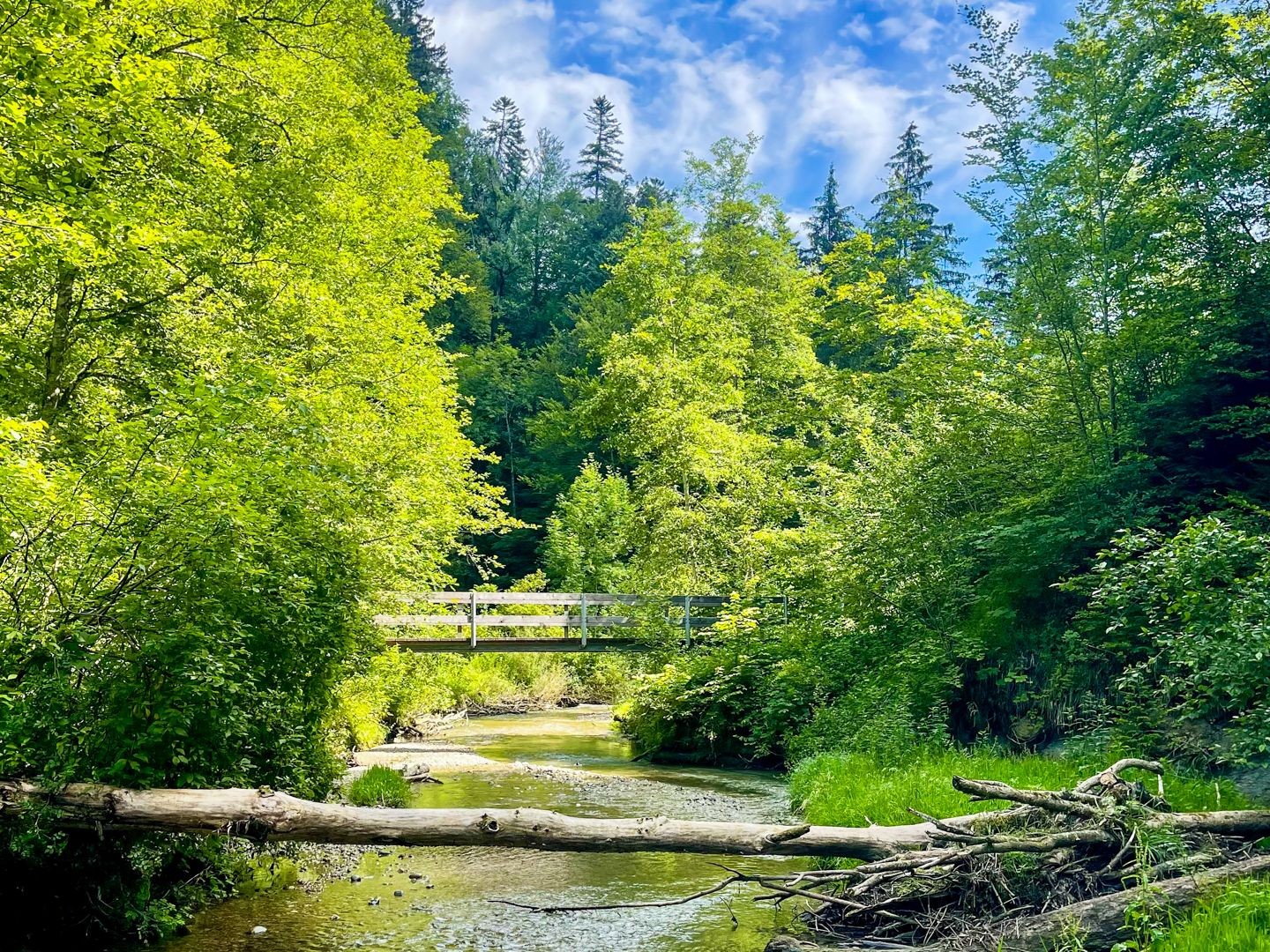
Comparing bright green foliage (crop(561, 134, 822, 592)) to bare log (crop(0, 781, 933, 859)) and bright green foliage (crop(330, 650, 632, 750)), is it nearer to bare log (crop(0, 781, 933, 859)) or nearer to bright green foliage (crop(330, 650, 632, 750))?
bright green foliage (crop(330, 650, 632, 750))

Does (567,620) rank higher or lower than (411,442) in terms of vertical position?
lower

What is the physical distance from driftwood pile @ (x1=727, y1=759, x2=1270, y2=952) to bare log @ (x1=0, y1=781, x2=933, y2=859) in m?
0.30

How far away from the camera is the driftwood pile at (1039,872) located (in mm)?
4867

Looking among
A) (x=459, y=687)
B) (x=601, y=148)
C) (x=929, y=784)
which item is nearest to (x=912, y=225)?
(x=459, y=687)

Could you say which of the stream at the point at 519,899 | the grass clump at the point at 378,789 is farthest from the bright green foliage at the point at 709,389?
the grass clump at the point at 378,789

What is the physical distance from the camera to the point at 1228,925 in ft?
13.7

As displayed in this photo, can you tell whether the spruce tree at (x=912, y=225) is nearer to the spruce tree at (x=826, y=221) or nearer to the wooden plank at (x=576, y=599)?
the spruce tree at (x=826, y=221)

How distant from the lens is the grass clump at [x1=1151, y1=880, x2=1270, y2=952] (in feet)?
13.3

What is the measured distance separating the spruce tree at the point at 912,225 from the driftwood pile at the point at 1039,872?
22872mm

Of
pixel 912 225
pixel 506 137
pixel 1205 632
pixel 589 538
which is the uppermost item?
pixel 506 137

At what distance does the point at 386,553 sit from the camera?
1083 cm

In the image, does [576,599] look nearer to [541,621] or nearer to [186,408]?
[541,621]

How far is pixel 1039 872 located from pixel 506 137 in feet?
203

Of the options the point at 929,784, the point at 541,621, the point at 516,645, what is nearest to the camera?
the point at 929,784
